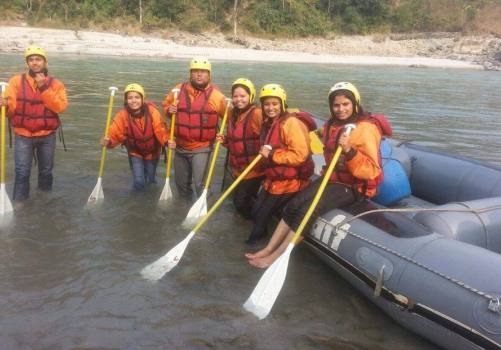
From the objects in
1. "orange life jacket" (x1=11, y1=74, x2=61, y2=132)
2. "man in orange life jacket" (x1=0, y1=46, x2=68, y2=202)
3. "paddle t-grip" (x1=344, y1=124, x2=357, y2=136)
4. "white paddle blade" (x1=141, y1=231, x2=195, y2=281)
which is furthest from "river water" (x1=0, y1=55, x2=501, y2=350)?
"paddle t-grip" (x1=344, y1=124, x2=357, y2=136)

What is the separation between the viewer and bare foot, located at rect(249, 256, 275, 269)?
4.16 m

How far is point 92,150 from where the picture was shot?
768 centimetres

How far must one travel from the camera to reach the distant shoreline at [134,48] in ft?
83.7

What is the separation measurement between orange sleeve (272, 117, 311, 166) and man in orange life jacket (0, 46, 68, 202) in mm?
2375

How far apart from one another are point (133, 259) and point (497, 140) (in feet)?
28.8

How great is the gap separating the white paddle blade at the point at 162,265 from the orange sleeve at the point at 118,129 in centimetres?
187

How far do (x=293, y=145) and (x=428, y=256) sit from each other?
1451 mm

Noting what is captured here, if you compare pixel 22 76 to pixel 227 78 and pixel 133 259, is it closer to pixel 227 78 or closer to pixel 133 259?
pixel 133 259

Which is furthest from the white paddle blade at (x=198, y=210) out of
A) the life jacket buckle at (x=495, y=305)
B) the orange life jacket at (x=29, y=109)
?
the life jacket buckle at (x=495, y=305)

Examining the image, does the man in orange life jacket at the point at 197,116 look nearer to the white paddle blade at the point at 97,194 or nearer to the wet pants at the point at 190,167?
the wet pants at the point at 190,167

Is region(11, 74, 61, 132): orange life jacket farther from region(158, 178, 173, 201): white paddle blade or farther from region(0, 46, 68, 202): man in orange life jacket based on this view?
region(158, 178, 173, 201): white paddle blade

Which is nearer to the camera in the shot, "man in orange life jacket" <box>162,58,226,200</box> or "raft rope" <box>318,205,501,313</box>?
"raft rope" <box>318,205,501,313</box>

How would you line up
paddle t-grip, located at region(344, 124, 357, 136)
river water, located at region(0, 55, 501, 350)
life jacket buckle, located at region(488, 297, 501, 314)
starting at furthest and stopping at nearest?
1. paddle t-grip, located at region(344, 124, 357, 136)
2. river water, located at region(0, 55, 501, 350)
3. life jacket buckle, located at region(488, 297, 501, 314)

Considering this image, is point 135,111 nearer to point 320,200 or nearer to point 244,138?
point 244,138
